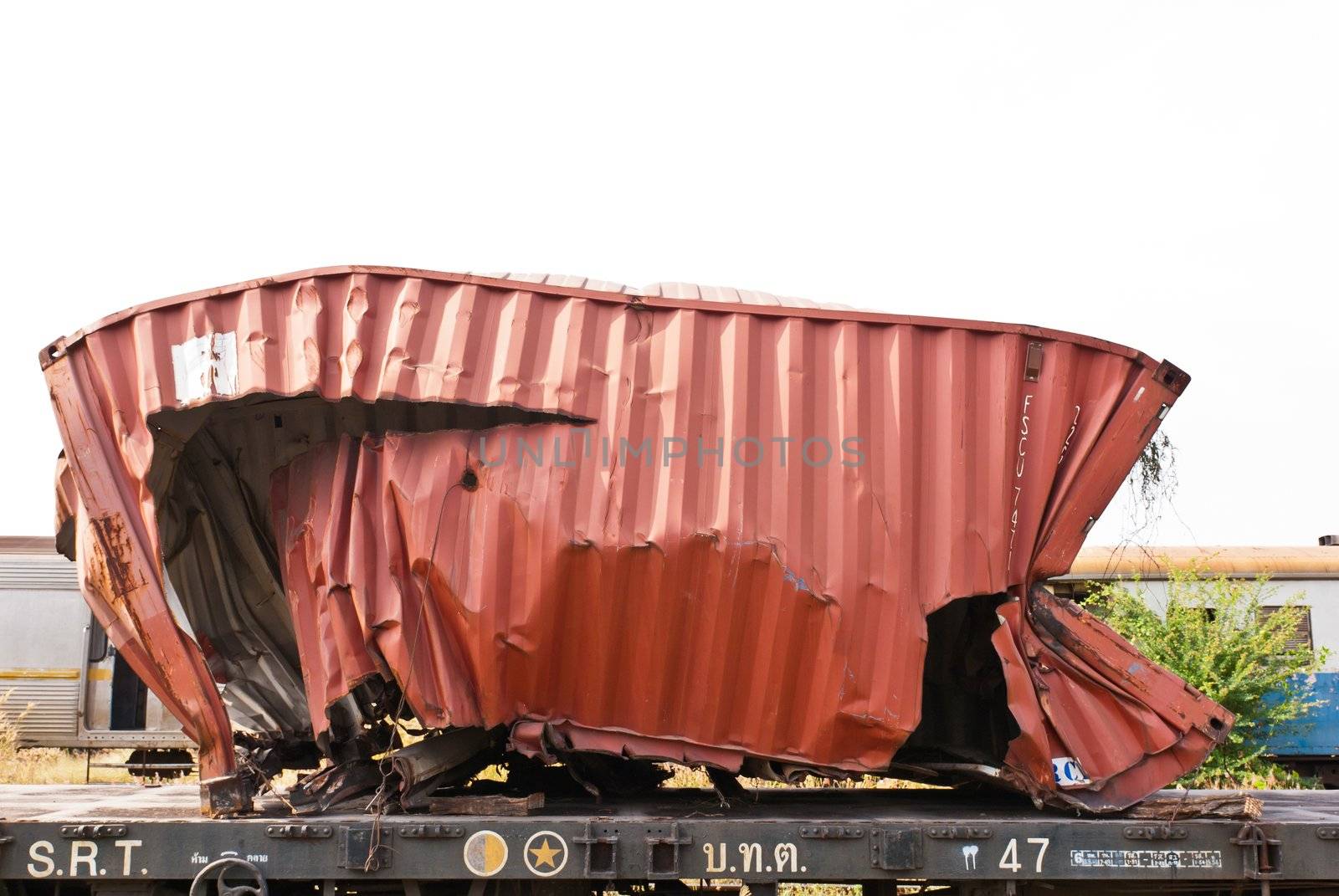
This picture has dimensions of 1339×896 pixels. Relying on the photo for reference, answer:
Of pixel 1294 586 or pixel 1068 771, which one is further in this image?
pixel 1294 586

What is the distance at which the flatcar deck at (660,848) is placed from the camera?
536 centimetres

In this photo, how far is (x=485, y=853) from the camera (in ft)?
17.8

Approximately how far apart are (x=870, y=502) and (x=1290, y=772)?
10.7 meters

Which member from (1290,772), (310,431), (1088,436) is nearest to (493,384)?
(310,431)

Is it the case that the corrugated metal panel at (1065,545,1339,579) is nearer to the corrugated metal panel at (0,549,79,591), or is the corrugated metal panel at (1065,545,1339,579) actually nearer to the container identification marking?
the container identification marking

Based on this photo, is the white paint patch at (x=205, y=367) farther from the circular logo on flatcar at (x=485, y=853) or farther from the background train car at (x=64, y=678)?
the background train car at (x=64, y=678)

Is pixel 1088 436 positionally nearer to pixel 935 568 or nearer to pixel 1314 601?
pixel 935 568

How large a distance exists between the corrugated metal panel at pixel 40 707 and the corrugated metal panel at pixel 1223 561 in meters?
13.8

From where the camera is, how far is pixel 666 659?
5.86 m

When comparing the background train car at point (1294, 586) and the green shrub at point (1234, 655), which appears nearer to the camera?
the green shrub at point (1234, 655)

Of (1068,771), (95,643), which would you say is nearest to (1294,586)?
(1068,771)

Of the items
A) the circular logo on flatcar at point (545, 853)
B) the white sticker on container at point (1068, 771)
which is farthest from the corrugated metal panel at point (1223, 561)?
the circular logo on flatcar at point (545, 853)

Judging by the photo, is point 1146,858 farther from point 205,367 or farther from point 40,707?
point 40,707

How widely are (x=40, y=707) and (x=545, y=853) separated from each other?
40.7 ft
